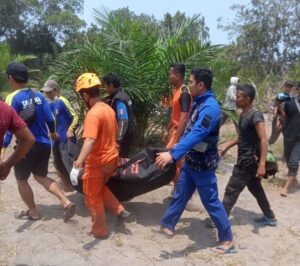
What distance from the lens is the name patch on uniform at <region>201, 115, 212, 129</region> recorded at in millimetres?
4070

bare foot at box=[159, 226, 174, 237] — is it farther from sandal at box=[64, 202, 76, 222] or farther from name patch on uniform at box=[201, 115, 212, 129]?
name patch on uniform at box=[201, 115, 212, 129]

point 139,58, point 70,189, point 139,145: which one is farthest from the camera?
point 139,145

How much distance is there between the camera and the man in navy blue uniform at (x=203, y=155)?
409cm

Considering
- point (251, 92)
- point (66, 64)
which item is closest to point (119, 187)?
point (251, 92)

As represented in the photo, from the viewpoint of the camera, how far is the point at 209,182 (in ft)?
14.2

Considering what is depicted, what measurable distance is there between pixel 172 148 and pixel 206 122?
44 cm

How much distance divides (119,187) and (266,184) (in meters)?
2.97

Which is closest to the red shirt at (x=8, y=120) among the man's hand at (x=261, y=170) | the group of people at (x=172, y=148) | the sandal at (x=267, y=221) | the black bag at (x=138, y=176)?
the group of people at (x=172, y=148)

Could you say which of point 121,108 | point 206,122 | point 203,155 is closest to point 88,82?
point 121,108

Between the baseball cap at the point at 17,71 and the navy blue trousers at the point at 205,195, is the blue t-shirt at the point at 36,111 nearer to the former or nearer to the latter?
the baseball cap at the point at 17,71

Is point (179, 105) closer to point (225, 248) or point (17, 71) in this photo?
point (225, 248)

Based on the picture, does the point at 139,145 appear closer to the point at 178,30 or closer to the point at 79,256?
the point at 178,30

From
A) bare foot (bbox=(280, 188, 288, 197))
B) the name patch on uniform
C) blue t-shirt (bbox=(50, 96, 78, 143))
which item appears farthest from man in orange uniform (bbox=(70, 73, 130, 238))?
bare foot (bbox=(280, 188, 288, 197))

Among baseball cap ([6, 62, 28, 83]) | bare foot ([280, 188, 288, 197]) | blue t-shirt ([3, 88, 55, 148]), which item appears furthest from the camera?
bare foot ([280, 188, 288, 197])
